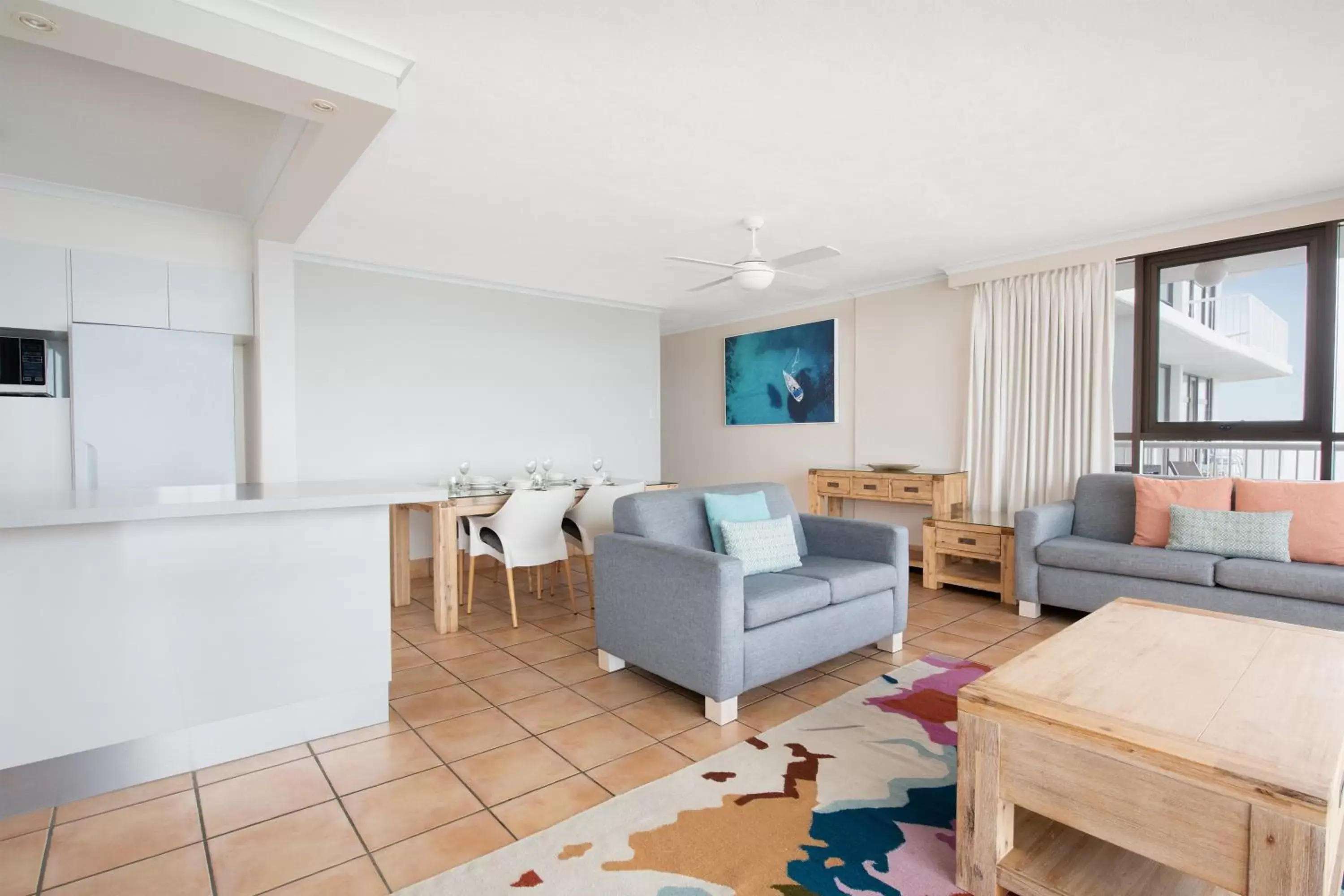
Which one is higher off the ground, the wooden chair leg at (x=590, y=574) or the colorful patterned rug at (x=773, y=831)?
the wooden chair leg at (x=590, y=574)

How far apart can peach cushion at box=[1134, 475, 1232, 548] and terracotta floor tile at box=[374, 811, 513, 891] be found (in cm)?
377

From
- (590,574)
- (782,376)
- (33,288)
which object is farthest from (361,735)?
(782,376)

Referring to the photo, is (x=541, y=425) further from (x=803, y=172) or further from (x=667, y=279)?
(x=803, y=172)

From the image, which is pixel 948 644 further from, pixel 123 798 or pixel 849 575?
pixel 123 798

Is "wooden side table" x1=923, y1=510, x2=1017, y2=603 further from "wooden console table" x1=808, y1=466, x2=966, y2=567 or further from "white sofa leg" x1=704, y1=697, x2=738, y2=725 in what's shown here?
"white sofa leg" x1=704, y1=697, x2=738, y2=725

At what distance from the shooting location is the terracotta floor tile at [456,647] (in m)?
3.41

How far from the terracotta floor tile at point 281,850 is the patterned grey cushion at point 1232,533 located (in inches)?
161

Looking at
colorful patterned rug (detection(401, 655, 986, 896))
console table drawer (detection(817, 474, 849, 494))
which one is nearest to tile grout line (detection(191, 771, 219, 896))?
colorful patterned rug (detection(401, 655, 986, 896))

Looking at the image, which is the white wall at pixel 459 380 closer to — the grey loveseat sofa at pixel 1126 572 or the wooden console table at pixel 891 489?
the wooden console table at pixel 891 489

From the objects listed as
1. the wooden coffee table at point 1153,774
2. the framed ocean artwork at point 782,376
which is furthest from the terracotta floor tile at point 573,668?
the framed ocean artwork at point 782,376

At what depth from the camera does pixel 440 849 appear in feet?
5.99

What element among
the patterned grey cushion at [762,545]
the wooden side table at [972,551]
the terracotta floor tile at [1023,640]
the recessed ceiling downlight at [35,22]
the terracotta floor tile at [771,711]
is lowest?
the terracotta floor tile at [771,711]

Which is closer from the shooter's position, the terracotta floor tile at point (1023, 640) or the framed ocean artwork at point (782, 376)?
the terracotta floor tile at point (1023, 640)

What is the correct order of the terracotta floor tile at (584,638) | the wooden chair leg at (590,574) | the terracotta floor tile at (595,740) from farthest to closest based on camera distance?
1. the wooden chair leg at (590,574)
2. the terracotta floor tile at (584,638)
3. the terracotta floor tile at (595,740)
